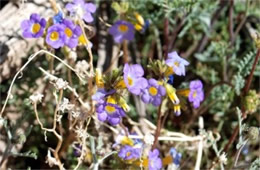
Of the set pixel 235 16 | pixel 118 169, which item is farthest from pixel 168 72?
pixel 235 16

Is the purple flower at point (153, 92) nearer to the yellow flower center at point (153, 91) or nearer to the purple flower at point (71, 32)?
the yellow flower center at point (153, 91)

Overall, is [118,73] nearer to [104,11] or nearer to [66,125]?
[66,125]

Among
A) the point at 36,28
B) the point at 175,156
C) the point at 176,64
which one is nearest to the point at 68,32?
the point at 36,28

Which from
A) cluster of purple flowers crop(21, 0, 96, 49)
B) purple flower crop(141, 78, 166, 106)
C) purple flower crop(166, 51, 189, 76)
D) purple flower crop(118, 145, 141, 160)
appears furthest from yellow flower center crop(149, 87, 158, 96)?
cluster of purple flowers crop(21, 0, 96, 49)

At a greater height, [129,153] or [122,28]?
[122,28]

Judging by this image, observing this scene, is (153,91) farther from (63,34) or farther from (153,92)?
(63,34)

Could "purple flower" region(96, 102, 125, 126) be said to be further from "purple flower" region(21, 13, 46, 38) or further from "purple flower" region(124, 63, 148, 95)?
"purple flower" region(21, 13, 46, 38)
